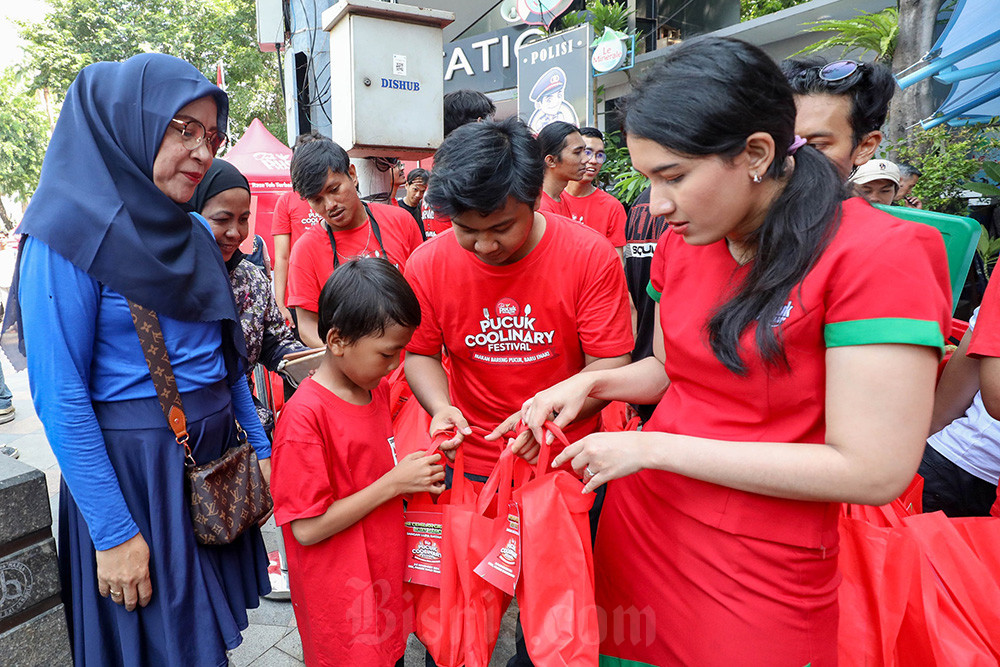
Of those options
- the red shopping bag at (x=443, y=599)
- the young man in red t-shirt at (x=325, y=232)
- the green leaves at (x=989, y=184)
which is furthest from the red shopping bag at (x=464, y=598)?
the green leaves at (x=989, y=184)

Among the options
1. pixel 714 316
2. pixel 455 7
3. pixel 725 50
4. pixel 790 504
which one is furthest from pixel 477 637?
pixel 455 7

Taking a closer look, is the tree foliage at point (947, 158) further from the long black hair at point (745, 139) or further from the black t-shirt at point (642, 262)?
the long black hair at point (745, 139)

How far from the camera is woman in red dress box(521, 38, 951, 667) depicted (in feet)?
3.27

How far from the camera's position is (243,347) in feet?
6.06

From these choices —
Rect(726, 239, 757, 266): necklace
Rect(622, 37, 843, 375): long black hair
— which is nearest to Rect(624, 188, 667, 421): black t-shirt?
Rect(726, 239, 757, 266): necklace

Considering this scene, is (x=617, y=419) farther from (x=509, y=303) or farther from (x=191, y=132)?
(x=191, y=132)

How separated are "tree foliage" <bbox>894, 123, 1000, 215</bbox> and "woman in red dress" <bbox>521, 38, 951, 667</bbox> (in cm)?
502

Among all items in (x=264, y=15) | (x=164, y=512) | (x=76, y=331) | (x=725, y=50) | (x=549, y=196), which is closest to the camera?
(x=725, y=50)

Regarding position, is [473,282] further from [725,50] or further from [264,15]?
[264,15]

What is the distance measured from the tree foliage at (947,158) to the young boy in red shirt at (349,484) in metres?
5.26

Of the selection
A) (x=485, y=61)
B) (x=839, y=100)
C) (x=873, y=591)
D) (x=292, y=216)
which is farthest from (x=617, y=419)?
(x=485, y=61)

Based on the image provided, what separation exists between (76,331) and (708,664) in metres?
1.54

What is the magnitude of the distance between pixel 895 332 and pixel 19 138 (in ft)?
110

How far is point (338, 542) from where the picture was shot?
64.4 inches
